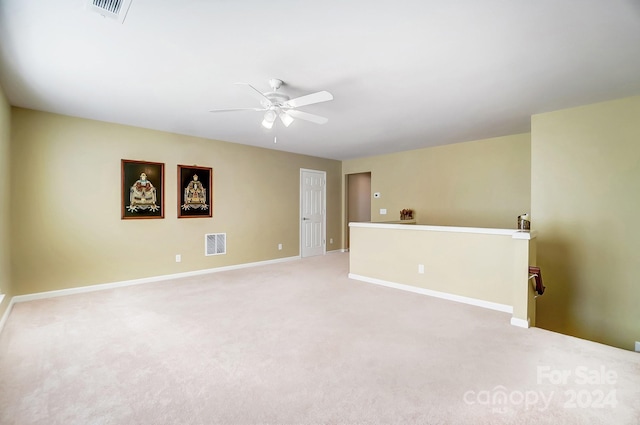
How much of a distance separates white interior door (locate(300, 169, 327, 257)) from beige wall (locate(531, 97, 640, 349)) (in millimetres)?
4319

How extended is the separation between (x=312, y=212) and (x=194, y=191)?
9.20 feet

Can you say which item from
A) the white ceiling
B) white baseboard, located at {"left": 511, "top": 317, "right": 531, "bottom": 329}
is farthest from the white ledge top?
the white ceiling

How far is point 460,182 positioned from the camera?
5.52 meters

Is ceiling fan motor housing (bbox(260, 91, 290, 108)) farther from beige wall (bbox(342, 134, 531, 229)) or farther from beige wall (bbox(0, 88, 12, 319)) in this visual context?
beige wall (bbox(342, 134, 531, 229))

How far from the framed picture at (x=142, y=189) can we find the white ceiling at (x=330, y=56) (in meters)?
0.86

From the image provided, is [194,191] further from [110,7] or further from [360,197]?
[360,197]

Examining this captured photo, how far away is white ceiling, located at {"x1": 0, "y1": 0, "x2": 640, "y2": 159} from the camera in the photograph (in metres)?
1.82

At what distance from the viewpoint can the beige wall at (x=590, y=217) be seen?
10.8ft

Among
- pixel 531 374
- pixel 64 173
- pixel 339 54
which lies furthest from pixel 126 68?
pixel 531 374

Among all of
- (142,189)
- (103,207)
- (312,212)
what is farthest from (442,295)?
(103,207)

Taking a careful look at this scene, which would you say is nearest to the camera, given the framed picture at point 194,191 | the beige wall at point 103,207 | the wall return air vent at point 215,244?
the beige wall at point 103,207

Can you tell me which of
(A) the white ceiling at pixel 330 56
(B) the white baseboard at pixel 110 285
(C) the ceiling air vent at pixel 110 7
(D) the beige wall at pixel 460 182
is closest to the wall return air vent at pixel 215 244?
(B) the white baseboard at pixel 110 285

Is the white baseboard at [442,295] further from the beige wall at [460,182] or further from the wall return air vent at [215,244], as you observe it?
the wall return air vent at [215,244]

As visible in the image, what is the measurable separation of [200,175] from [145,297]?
220 centimetres
